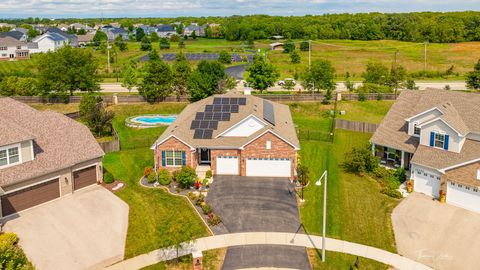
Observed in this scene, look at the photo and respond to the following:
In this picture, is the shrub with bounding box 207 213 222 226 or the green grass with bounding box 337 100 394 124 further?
the green grass with bounding box 337 100 394 124

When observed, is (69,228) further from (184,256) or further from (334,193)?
(334,193)

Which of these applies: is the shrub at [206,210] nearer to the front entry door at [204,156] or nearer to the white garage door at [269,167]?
the white garage door at [269,167]

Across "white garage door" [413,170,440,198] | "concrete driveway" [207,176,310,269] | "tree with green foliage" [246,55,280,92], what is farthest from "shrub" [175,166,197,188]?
"tree with green foliage" [246,55,280,92]

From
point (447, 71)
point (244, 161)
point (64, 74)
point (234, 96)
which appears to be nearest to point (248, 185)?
point (244, 161)

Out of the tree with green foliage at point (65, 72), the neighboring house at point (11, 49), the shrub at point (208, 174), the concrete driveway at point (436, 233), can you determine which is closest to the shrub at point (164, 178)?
the shrub at point (208, 174)

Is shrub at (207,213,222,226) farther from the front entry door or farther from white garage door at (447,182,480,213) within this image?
white garage door at (447,182,480,213)
